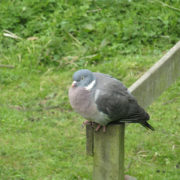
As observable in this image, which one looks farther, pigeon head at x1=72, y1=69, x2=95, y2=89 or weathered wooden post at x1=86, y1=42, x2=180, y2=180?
pigeon head at x1=72, y1=69, x2=95, y2=89

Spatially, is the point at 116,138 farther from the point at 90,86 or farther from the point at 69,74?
the point at 69,74

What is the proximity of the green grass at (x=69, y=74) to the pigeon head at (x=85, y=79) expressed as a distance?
4.07 feet

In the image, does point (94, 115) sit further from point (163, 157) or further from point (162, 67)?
point (163, 157)

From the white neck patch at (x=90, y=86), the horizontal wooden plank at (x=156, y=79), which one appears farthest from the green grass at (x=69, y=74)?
the white neck patch at (x=90, y=86)

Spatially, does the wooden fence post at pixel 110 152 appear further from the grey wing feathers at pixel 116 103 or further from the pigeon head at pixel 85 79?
the pigeon head at pixel 85 79

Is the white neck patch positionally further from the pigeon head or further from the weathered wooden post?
the weathered wooden post

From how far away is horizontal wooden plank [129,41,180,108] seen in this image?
2420 millimetres

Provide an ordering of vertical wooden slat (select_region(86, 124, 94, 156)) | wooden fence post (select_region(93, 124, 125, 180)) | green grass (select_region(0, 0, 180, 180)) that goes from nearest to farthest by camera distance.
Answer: wooden fence post (select_region(93, 124, 125, 180))
vertical wooden slat (select_region(86, 124, 94, 156))
green grass (select_region(0, 0, 180, 180))

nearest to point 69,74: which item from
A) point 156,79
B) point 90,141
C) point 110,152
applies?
point 156,79

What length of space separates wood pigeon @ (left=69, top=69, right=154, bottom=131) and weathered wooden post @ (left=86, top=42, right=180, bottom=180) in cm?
7

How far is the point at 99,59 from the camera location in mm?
5324

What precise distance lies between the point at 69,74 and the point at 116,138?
2.92 metres

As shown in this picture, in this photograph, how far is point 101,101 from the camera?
2.38 m

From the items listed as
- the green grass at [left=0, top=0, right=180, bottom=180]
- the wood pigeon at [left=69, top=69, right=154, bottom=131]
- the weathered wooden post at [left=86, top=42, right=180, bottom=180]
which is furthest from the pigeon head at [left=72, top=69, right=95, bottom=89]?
the green grass at [left=0, top=0, right=180, bottom=180]
